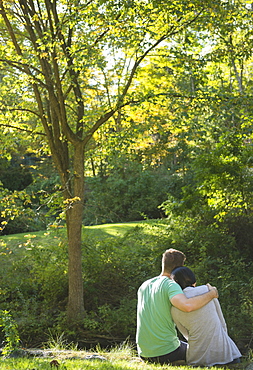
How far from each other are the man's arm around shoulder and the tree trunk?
11.5 ft

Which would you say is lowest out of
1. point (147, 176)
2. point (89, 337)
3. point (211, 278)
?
point (89, 337)

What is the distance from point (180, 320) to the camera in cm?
478

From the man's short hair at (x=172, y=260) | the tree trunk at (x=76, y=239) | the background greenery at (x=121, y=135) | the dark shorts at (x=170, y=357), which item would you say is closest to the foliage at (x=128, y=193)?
the background greenery at (x=121, y=135)

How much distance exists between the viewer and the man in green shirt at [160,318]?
469 centimetres

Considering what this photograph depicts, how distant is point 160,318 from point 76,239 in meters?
3.37

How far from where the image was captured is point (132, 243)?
11102mm

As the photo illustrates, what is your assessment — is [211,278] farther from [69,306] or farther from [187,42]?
[187,42]

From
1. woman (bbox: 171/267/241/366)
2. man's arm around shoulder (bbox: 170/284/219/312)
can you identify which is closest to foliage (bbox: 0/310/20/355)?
woman (bbox: 171/267/241/366)

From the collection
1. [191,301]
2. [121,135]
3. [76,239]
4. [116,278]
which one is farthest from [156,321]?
[116,278]

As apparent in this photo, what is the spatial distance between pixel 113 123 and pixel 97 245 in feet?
9.47

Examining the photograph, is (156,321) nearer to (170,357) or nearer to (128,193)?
(170,357)

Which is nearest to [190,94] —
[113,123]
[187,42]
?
[187,42]

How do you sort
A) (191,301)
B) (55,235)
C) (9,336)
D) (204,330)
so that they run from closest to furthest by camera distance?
(191,301) < (204,330) < (9,336) < (55,235)

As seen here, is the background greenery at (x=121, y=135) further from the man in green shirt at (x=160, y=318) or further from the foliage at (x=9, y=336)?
the man in green shirt at (x=160, y=318)
